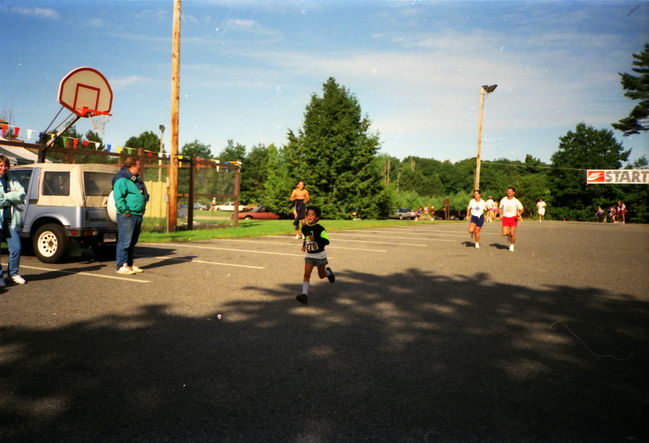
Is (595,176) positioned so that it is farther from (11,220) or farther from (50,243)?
(11,220)

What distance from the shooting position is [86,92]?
48.9 ft

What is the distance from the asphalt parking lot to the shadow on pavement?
0.05 feet

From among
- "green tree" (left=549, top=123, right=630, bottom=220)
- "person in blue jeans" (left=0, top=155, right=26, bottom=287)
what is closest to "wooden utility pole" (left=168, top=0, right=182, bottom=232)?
"person in blue jeans" (left=0, top=155, right=26, bottom=287)

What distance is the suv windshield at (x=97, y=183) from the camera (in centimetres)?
914

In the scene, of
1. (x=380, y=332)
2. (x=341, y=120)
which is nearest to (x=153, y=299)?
(x=380, y=332)

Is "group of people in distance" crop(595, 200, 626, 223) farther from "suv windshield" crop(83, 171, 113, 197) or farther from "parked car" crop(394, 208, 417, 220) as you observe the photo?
"suv windshield" crop(83, 171, 113, 197)

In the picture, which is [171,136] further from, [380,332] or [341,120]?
[341,120]

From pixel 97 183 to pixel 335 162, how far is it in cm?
3108

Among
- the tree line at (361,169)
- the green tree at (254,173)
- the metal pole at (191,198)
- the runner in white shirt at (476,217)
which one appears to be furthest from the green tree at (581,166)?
the metal pole at (191,198)

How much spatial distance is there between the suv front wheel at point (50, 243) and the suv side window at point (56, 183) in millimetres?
640

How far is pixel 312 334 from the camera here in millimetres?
4855

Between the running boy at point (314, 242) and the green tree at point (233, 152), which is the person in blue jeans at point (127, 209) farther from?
the green tree at point (233, 152)

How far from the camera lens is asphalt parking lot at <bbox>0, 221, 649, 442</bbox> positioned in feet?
9.61

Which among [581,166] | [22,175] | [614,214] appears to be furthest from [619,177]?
[22,175]
